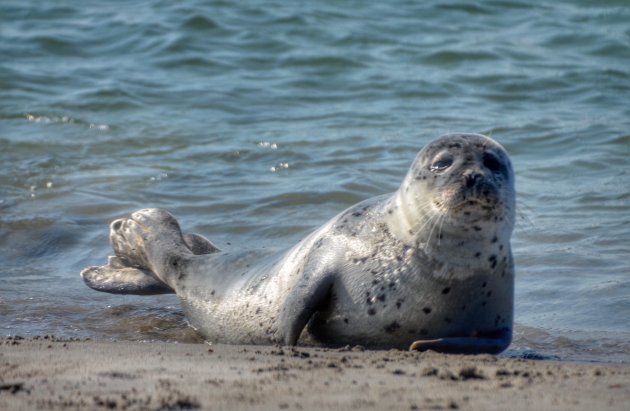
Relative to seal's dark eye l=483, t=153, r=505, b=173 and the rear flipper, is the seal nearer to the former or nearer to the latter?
seal's dark eye l=483, t=153, r=505, b=173

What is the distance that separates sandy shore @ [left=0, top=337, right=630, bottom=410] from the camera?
139 inches

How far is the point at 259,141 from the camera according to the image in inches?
429

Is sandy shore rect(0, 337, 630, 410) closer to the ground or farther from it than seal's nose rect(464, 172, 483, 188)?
closer to the ground

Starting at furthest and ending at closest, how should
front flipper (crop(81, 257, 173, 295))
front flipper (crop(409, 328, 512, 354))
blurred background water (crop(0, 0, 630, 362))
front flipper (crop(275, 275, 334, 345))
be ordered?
blurred background water (crop(0, 0, 630, 362)) → front flipper (crop(81, 257, 173, 295)) → front flipper (crop(275, 275, 334, 345)) → front flipper (crop(409, 328, 512, 354))

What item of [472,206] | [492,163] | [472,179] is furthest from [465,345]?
[492,163]

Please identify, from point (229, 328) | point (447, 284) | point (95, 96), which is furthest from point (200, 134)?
point (447, 284)

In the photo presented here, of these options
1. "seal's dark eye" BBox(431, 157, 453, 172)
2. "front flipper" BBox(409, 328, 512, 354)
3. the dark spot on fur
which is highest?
"seal's dark eye" BBox(431, 157, 453, 172)

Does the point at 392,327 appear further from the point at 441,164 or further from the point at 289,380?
the point at 289,380

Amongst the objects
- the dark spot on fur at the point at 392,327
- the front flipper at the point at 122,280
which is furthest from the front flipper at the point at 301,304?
the front flipper at the point at 122,280

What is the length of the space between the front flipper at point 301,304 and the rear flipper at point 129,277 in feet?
4.69

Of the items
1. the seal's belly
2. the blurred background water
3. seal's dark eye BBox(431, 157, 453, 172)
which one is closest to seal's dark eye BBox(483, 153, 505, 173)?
seal's dark eye BBox(431, 157, 453, 172)

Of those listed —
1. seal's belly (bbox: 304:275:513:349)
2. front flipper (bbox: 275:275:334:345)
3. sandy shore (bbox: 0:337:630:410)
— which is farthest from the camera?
front flipper (bbox: 275:275:334:345)

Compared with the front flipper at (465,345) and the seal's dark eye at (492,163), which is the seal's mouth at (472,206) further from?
the front flipper at (465,345)

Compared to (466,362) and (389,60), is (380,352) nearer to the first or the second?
(466,362)
